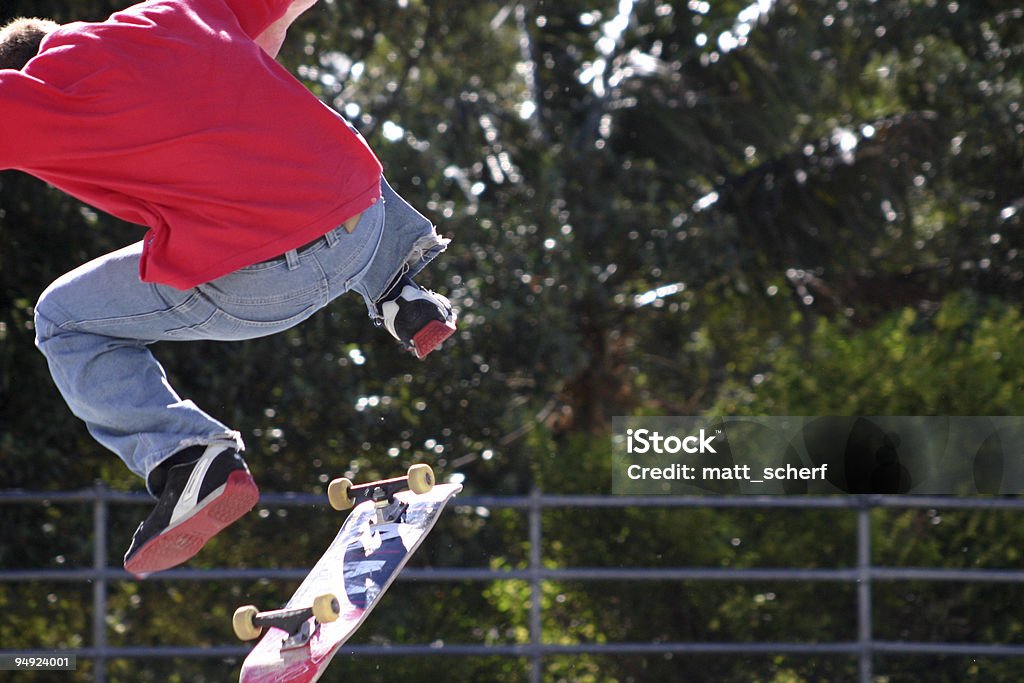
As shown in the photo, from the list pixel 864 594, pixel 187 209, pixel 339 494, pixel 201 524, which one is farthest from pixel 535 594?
pixel 187 209

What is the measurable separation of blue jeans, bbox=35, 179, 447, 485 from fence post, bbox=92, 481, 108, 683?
8.75 feet

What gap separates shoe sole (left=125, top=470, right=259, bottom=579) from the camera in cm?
222

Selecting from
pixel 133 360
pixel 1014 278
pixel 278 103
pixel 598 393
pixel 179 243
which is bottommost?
pixel 133 360

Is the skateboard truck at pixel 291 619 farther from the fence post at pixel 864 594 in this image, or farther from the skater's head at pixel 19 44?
the fence post at pixel 864 594

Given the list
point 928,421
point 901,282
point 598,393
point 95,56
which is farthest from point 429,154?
point 95,56

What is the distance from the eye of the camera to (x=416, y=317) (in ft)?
7.88

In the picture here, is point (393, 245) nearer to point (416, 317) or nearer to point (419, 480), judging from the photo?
point (416, 317)

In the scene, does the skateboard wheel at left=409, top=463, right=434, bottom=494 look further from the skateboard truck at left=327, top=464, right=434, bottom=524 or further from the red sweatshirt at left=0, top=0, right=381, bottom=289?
the red sweatshirt at left=0, top=0, right=381, bottom=289

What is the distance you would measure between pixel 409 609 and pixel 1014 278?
3902 mm

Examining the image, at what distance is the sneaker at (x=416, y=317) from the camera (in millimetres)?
2402

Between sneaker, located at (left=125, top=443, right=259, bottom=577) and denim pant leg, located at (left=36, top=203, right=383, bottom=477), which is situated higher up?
denim pant leg, located at (left=36, top=203, right=383, bottom=477)

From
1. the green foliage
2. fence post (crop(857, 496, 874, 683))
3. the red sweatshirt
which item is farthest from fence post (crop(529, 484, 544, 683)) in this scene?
the red sweatshirt

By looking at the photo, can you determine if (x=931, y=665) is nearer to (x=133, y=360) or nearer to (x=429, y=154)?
(x=429, y=154)

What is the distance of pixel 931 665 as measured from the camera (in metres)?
5.35
